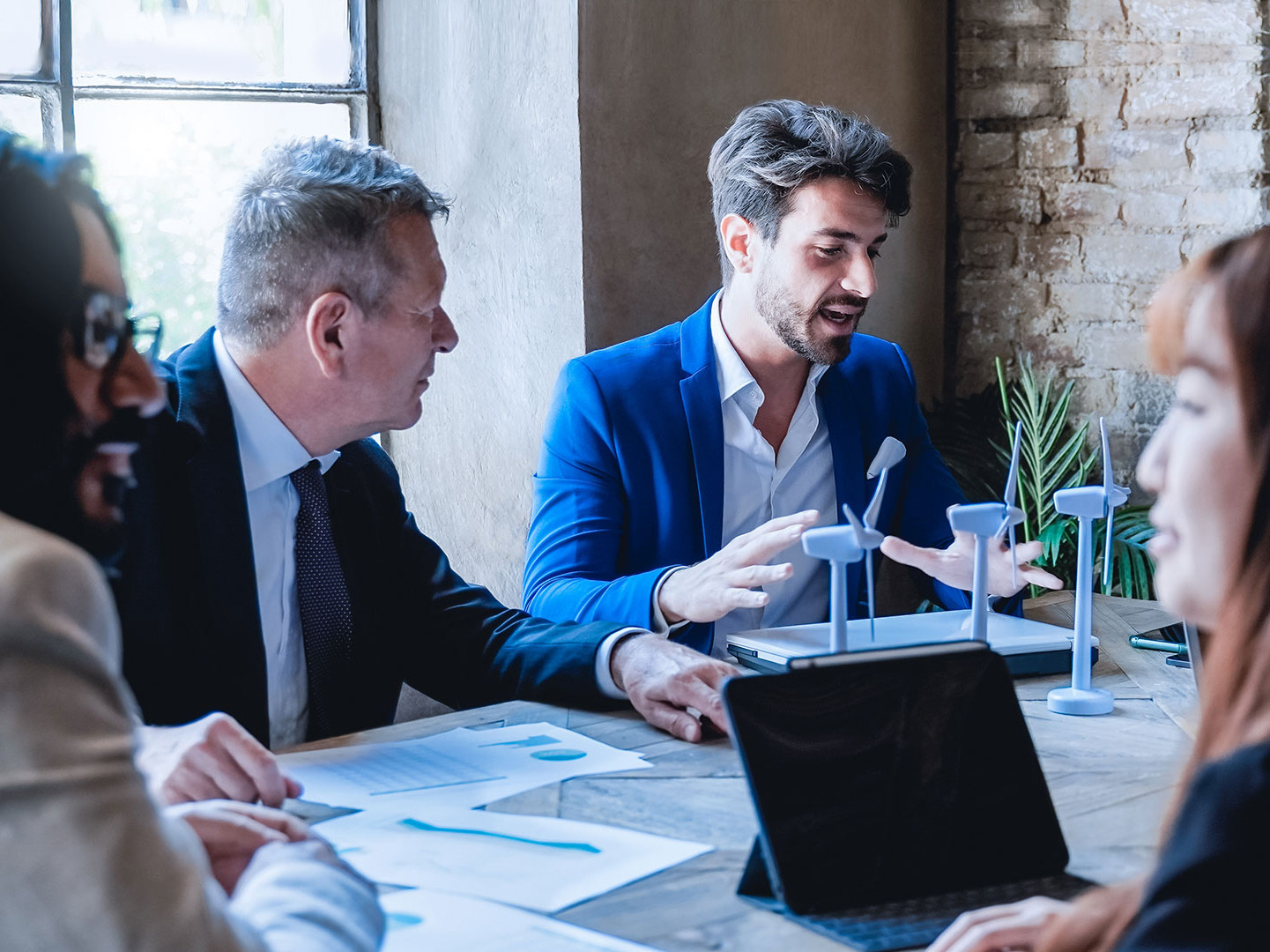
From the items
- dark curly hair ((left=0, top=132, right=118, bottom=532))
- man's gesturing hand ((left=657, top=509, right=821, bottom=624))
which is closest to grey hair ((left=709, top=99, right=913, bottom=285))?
man's gesturing hand ((left=657, top=509, right=821, bottom=624))

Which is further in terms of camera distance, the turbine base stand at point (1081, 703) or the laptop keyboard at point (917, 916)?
the turbine base stand at point (1081, 703)

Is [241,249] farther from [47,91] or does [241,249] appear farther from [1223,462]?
[1223,462]

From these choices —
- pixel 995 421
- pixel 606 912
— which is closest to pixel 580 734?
pixel 606 912

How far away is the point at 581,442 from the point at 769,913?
63.0 inches

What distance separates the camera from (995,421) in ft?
13.1

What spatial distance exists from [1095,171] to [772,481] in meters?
1.65

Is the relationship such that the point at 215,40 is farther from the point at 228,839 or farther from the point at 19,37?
the point at 228,839

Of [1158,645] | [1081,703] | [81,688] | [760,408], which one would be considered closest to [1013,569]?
[1158,645]

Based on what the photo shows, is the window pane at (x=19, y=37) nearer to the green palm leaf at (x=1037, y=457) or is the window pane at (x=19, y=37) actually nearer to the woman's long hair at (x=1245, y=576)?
the green palm leaf at (x=1037, y=457)

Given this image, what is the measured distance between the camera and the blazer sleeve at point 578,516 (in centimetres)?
251

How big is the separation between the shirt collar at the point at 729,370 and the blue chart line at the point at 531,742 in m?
1.15

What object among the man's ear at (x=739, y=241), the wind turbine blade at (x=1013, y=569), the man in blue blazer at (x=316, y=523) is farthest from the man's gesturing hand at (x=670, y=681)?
the man's ear at (x=739, y=241)

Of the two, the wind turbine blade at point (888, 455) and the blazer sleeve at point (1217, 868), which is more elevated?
the wind turbine blade at point (888, 455)

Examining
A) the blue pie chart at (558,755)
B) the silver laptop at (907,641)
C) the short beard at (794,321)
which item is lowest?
the blue pie chart at (558,755)
